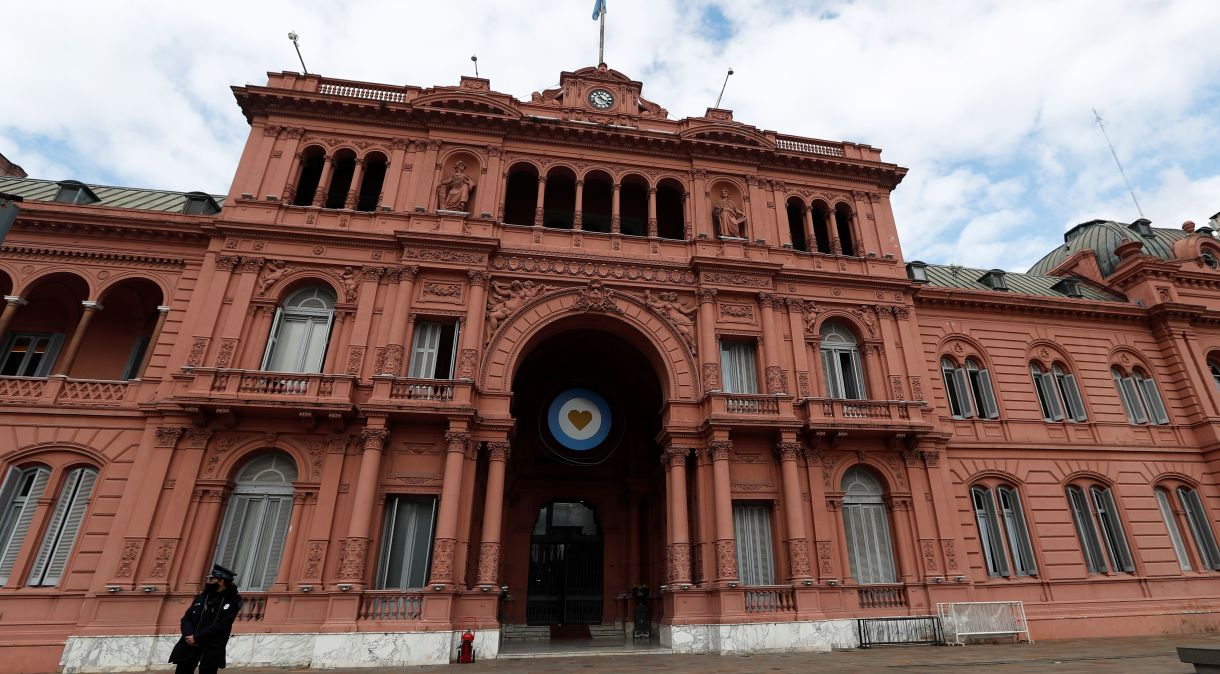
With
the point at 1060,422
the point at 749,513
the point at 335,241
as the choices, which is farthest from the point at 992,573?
the point at 335,241

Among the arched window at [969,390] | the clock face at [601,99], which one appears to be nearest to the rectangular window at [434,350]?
the clock face at [601,99]

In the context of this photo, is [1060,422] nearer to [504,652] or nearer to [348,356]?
[504,652]

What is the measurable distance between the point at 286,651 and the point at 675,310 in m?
15.4

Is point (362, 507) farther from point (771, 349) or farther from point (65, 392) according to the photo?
point (771, 349)

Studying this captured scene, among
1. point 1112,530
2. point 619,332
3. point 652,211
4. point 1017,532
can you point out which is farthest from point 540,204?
point 1112,530

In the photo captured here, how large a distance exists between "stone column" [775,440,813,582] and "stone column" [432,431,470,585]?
10197mm

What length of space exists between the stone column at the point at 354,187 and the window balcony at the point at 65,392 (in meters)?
8.67

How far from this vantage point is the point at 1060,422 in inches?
946

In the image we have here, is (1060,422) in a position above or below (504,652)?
above

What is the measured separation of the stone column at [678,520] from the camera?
18297 millimetres

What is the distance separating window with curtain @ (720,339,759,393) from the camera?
21094 millimetres

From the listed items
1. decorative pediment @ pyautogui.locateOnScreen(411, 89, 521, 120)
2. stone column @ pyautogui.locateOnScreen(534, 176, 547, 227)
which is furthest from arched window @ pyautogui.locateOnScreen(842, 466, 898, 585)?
decorative pediment @ pyautogui.locateOnScreen(411, 89, 521, 120)

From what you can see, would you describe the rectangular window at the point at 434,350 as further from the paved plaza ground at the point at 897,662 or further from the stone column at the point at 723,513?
the stone column at the point at 723,513

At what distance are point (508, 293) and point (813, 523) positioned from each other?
1271 cm
